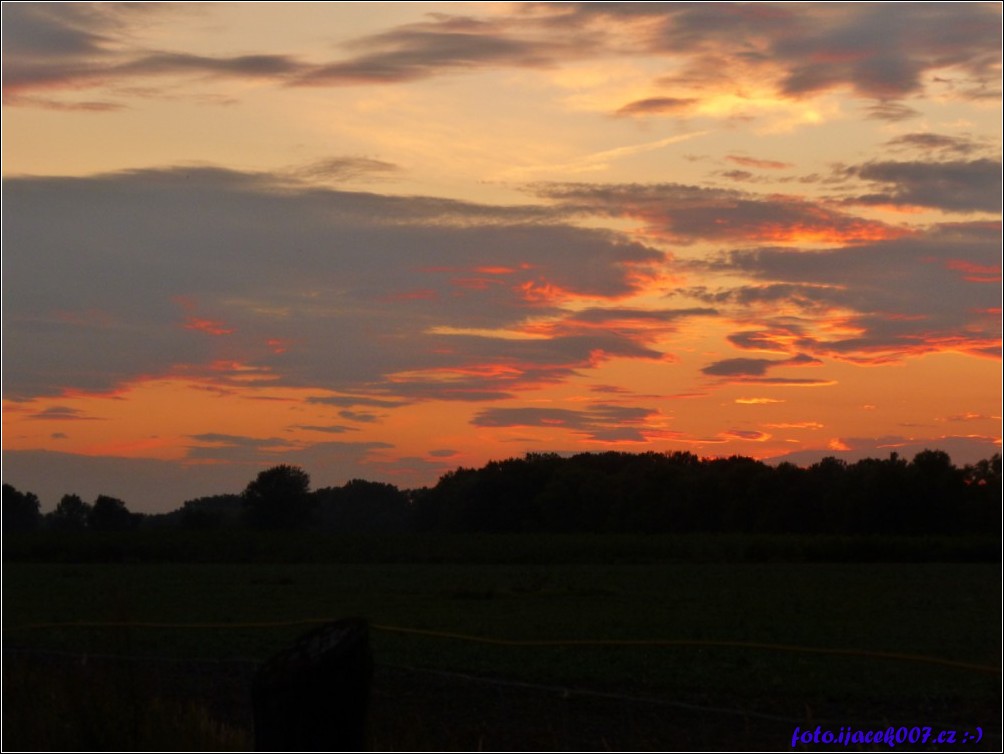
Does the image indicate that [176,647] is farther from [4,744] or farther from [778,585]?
[778,585]

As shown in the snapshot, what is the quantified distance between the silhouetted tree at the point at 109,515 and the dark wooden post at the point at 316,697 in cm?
8717

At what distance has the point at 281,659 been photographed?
19.2 ft

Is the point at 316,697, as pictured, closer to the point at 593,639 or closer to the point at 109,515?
the point at 593,639

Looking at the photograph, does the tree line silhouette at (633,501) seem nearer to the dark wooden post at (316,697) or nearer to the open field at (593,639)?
the open field at (593,639)

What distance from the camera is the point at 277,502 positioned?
90250 millimetres

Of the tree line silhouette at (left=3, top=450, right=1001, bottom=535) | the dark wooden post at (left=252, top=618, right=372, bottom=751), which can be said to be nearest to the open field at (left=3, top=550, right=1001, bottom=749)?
the dark wooden post at (left=252, top=618, right=372, bottom=751)

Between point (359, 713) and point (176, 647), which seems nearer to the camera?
point (359, 713)

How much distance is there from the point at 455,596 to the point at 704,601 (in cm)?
750

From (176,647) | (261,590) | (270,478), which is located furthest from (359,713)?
(270,478)

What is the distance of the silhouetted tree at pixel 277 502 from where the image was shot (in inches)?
3529

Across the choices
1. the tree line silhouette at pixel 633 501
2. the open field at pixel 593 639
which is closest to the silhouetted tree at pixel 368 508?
the tree line silhouette at pixel 633 501

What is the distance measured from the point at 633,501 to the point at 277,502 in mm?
29013

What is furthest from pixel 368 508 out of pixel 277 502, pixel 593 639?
pixel 593 639

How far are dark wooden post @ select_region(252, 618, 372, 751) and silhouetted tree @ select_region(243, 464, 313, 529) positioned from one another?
281 feet
